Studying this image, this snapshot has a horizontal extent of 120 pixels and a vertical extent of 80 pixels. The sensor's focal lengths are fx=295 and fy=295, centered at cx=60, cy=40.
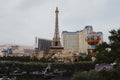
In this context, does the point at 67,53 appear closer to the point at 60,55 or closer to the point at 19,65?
the point at 60,55

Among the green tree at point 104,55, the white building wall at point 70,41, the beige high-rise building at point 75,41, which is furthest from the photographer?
the white building wall at point 70,41

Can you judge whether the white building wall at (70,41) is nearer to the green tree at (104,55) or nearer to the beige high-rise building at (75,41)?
the beige high-rise building at (75,41)

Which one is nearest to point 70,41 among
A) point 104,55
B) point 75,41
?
point 75,41

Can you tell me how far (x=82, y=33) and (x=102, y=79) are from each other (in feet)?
459

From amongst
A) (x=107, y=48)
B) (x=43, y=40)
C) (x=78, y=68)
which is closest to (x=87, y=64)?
(x=78, y=68)

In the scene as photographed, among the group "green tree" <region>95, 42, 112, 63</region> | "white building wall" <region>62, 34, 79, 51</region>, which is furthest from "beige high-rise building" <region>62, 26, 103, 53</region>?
"green tree" <region>95, 42, 112, 63</region>

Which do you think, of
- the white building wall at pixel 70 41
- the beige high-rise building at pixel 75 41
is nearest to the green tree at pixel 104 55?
the beige high-rise building at pixel 75 41

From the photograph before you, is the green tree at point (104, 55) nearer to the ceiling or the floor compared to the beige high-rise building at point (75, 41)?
nearer to the floor

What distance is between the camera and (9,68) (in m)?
61.8

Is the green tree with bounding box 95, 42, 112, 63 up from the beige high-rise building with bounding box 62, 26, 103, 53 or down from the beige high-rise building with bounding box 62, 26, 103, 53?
down

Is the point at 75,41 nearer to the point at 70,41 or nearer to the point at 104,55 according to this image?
the point at 70,41

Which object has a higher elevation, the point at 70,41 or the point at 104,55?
the point at 70,41

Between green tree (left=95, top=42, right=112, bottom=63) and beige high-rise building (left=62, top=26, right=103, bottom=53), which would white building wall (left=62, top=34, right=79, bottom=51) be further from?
green tree (left=95, top=42, right=112, bottom=63)

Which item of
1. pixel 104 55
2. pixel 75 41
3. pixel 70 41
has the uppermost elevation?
pixel 70 41
